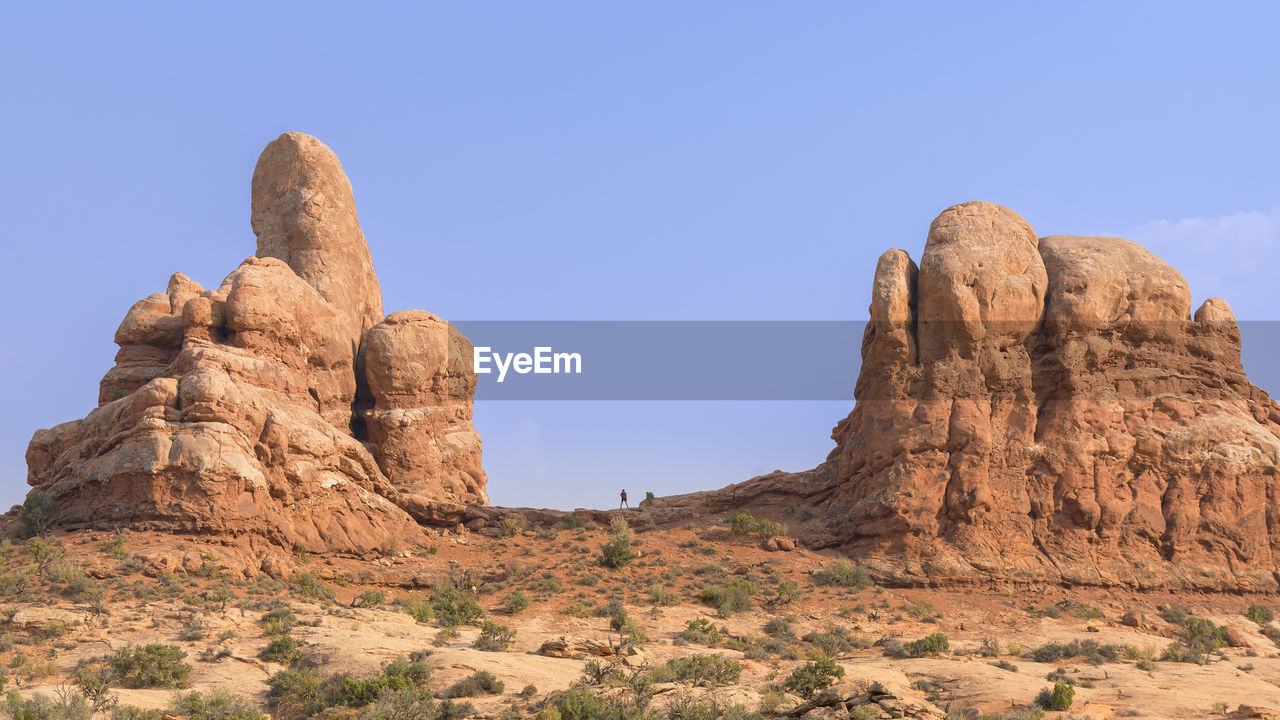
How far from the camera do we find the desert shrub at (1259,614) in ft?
103

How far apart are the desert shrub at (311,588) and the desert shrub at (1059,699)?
17.1m

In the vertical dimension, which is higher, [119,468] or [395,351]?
[395,351]

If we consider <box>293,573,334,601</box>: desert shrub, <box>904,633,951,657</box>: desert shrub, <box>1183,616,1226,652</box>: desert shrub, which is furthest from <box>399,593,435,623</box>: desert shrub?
<box>1183,616,1226,652</box>: desert shrub

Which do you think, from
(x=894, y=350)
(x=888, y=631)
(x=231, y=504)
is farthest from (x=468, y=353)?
(x=888, y=631)

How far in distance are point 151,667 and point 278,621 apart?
3.42 meters

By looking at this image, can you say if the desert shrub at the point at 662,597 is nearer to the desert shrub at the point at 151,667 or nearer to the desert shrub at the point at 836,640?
the desert shrub at the point at 836,640

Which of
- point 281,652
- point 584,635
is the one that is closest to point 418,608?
point 584,635

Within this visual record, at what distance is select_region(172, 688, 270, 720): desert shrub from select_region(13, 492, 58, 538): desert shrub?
38.4ft

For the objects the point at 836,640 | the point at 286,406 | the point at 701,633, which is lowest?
the point at 836,640

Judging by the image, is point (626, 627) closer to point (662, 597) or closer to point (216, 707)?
point (662, 597)

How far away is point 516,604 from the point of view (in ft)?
98.5

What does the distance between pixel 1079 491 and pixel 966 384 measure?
449cm

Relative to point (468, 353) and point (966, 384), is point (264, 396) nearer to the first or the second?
point (468, 353)

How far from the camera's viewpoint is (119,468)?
29516mm
